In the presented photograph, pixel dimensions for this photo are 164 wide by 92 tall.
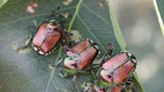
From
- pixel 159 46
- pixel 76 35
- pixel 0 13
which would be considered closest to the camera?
pixel 0 13

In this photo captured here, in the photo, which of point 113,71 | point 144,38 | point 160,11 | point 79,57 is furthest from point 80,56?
point 144,38

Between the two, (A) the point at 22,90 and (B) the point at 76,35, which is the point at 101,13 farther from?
(A) the point at 22,90

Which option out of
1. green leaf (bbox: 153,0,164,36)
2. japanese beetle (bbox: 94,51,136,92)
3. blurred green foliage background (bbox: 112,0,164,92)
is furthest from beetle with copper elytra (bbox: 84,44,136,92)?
blurred green foliage background (bbox: 112,0,164,92)

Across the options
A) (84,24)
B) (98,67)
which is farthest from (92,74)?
(84,24)

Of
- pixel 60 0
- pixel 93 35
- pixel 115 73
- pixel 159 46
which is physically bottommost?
pixel 159 46

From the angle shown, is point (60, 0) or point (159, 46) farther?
point (159, 46)

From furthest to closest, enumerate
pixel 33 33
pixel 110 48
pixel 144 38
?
pixel 144 38 < pixel 33 33 < pixel 110 48

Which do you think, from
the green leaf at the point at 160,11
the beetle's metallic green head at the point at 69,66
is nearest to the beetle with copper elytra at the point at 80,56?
the beetle's metallic green head at the point at 69,66

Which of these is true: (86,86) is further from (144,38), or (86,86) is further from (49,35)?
(144,38)
